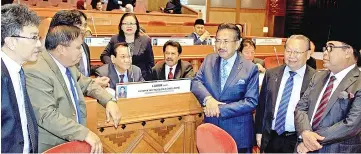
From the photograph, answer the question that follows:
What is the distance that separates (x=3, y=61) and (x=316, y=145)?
1.72 m

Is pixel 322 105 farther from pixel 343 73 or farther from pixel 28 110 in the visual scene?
pixel 28 110

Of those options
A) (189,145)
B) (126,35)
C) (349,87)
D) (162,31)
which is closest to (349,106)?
(349,87)

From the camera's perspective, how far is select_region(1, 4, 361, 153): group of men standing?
177 centimetres

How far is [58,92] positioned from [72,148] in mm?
392

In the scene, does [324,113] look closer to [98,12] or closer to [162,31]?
[162,31]

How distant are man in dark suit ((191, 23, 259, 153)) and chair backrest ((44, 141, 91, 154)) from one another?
3.11ft

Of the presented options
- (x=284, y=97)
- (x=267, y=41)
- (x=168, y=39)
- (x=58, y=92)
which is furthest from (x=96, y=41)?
(x=58, y=92)

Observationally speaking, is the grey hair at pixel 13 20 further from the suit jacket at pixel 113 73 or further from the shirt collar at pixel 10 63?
the suit jacket at pixel 113 73

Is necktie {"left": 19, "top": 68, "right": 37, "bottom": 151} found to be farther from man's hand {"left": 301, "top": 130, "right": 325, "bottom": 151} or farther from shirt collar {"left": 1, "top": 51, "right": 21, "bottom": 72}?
man's hand {"left": 301, "top": 130, "right": 325, "bottom": 151}

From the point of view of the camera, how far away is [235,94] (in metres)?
2.59

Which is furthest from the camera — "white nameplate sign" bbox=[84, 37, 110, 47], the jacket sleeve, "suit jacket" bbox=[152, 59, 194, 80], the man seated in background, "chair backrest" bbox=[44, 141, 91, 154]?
the man seated in background

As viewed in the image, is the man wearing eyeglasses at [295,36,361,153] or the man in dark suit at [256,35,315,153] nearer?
the man wearing eyeglasses at [295,36,361,153]

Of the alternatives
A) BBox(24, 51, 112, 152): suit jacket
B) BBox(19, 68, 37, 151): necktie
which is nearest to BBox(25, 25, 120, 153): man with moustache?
BBox(24, 51, 112, 152): suit jacket

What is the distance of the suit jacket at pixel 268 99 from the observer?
8.85 feet
